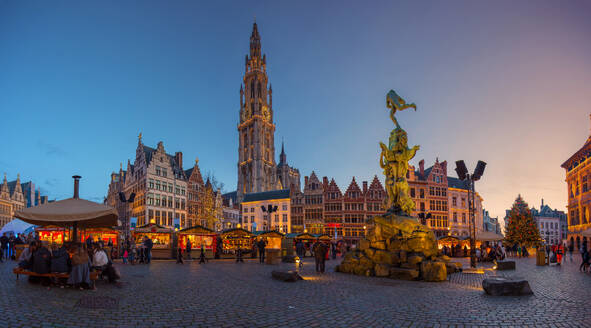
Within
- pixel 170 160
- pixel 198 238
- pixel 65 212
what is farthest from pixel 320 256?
pixel 170 160

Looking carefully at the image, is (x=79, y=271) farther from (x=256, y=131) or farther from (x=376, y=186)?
(x=256, y=131)

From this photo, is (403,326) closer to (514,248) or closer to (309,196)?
(514,248)

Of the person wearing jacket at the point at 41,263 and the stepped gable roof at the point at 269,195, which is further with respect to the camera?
the stepped gable roof at the point at 269,195

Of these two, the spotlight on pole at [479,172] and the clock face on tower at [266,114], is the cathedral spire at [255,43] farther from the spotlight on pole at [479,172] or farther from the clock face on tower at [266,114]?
the spotlight on pole at [479,172]

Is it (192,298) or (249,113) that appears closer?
(192,298)

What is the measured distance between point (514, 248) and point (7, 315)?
162ft

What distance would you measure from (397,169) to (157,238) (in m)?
23.6

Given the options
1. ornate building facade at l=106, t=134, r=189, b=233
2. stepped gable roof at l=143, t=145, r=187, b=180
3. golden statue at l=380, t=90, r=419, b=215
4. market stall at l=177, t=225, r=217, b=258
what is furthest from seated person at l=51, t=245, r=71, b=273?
stepped gable roof at l=143, t=145, r=187, b=180

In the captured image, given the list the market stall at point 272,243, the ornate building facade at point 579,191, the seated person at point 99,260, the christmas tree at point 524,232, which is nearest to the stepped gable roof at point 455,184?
the ornate building facade at point 579,191

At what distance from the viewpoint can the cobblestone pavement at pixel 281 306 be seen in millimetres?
7469

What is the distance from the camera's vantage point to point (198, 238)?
32.9 metres

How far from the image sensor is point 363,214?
2608 inches

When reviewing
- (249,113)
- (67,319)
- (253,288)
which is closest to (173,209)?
(253,288)

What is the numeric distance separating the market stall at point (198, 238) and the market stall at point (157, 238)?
41.2 inches
